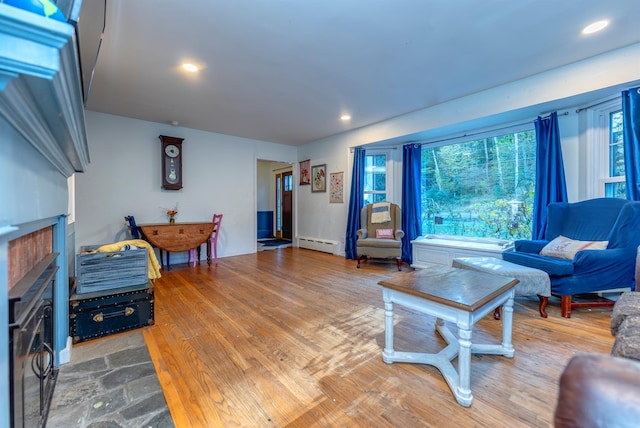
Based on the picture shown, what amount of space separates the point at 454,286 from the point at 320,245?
4.00 m

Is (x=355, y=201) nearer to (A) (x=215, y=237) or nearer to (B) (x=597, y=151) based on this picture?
(A) (x=215, y=237)

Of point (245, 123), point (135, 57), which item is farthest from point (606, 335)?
point (245, 123)

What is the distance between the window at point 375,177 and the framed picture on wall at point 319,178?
3.00ft

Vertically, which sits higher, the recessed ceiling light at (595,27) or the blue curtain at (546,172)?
the recessed ceiling light at (595,27)

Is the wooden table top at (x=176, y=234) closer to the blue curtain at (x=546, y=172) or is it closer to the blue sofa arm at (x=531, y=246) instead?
the blue sofa arm at (x=531, y=246)

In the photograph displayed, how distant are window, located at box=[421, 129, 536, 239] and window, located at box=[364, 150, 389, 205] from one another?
2.21ft

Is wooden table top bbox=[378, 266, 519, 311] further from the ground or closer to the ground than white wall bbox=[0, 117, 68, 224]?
closer to the ground

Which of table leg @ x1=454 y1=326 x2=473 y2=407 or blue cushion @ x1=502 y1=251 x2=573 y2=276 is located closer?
table leg @ x1=454 y1=326 x2=473 y2=407

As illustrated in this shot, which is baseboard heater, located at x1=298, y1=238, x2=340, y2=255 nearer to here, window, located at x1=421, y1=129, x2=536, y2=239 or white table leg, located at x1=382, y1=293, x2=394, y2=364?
window, located at x1=421, y1=129, x2=536, y2=239

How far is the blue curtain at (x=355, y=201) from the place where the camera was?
15.2ft

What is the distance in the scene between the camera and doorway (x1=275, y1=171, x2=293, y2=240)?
7035 millimetres

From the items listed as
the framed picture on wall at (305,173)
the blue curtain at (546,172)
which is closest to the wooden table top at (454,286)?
the blue curtain at (546,172)

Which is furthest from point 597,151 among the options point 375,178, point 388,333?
point 388,333

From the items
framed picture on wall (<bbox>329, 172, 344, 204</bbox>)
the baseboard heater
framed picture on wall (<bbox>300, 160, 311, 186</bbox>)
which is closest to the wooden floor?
the baseboard heater
